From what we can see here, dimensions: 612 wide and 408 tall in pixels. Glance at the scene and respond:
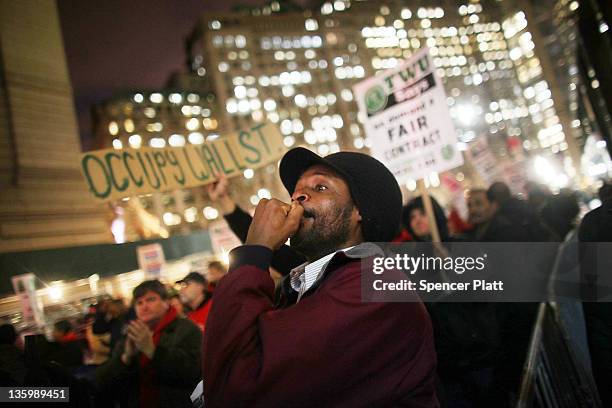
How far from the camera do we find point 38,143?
4945mm

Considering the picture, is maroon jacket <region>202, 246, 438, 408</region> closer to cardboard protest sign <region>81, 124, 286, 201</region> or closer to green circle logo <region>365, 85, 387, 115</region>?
cardboard protest sign <region>81, 124, 286, 201</region>

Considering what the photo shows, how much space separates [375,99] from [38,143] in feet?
15.1

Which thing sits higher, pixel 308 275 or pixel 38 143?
pixel 38 143

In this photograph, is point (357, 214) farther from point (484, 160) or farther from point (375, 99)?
→ point (484, 160)

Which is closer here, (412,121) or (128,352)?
(128,352)

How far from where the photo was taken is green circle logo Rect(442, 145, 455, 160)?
5.24m

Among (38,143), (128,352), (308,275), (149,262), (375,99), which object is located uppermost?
(38,143)

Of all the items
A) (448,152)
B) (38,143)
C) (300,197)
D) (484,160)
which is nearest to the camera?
(300,197)

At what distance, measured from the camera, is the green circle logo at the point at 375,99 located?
593cm

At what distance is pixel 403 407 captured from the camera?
1.47 m

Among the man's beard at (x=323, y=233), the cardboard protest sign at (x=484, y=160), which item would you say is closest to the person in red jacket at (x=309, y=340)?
the man's beard at (x=323, y=233)

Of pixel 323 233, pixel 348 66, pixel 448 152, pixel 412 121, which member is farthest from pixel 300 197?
pixel 348 66

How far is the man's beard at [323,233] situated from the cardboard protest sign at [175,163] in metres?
3.15

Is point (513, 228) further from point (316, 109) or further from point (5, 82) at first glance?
point (316, 109)
